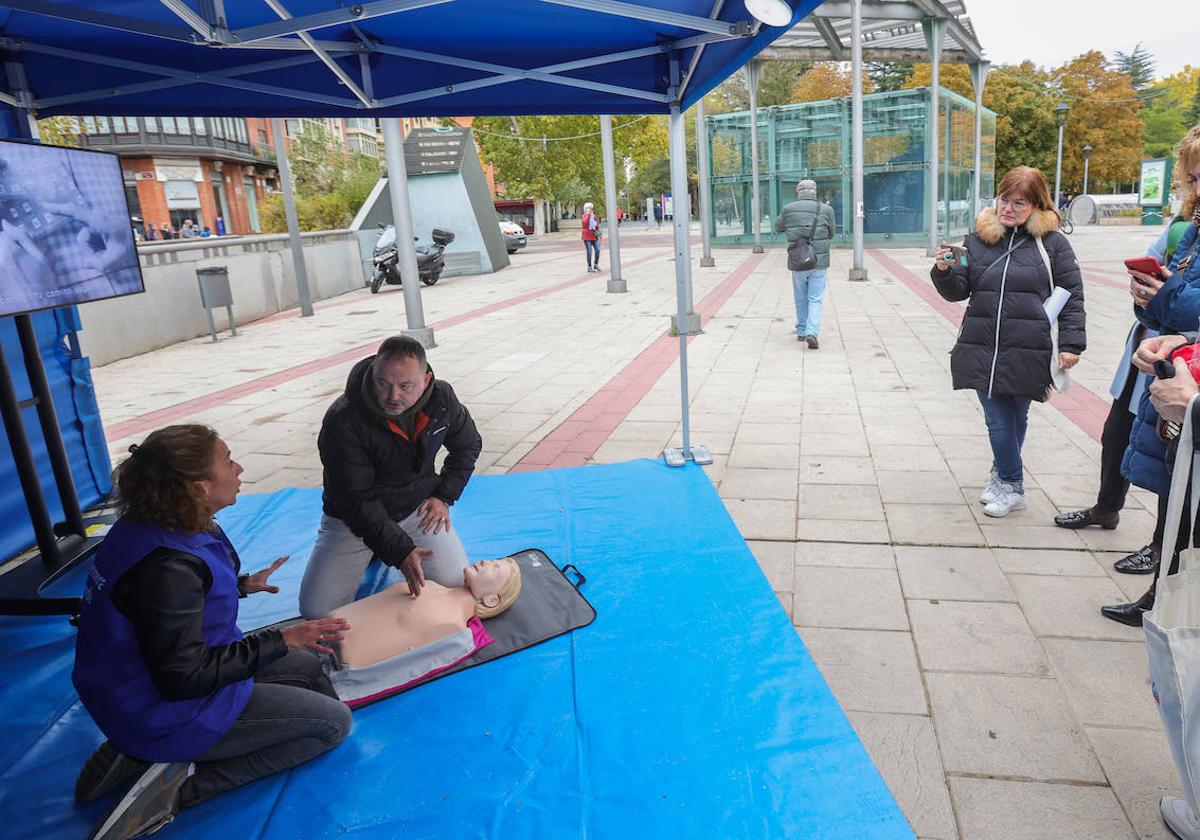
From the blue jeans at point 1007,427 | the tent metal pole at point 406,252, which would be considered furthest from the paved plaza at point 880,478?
the tent metal pole at point 406,252

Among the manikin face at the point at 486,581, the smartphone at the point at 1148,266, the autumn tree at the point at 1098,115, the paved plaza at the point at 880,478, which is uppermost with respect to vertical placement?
the autumn tree at the point at 1098,115

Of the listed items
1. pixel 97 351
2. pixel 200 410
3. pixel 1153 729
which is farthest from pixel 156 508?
pixel 97 351

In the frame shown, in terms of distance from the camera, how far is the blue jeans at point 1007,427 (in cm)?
406

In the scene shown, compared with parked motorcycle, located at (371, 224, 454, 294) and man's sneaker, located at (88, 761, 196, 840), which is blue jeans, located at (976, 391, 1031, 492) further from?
parked motorcycle, located at (371, 224, 454, 294)

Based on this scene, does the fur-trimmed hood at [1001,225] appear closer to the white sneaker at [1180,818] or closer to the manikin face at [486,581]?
the white sneaker at [1180,818]

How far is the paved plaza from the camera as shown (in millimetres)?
2480

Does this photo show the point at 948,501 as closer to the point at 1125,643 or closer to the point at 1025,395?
the point at 1025,395

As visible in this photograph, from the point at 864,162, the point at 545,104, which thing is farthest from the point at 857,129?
the point at 545,104

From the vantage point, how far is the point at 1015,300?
12.7 feet

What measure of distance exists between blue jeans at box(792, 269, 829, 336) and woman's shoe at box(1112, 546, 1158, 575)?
18.3 ft

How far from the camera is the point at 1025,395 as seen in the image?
3924 mm

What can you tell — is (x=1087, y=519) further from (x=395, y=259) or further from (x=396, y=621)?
(x=395, y=259)

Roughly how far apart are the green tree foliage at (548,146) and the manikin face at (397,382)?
3646 centimetres

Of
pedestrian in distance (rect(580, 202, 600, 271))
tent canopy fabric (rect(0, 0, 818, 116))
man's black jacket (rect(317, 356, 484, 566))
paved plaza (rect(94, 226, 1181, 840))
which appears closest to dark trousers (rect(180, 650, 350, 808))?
man's black jacket (rect(317, 356, 484, 566))
